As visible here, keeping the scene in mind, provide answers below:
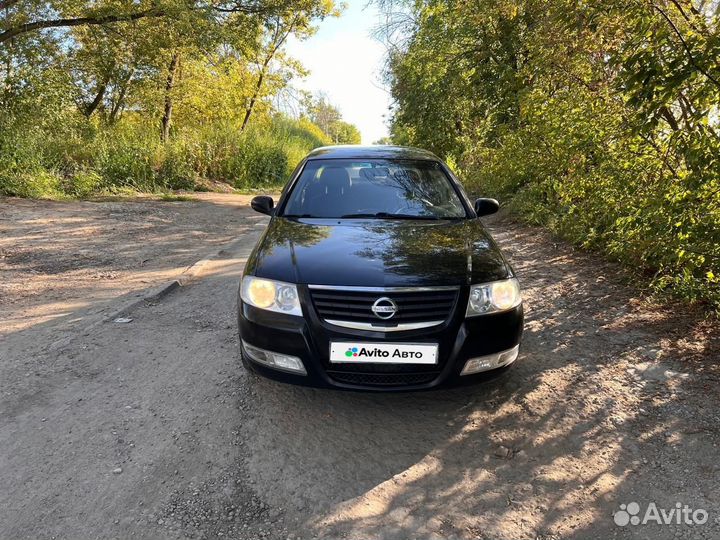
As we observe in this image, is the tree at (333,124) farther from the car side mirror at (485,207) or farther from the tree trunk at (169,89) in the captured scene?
the car side mirror at (485,207)

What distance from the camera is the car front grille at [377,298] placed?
8.38 feet

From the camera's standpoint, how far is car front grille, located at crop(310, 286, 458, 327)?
255 cm

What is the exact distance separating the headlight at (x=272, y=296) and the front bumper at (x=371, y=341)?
38mm

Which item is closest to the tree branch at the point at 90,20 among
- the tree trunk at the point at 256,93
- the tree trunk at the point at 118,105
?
the tree trunk at the point at 118,105

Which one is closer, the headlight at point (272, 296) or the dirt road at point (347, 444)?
the dirt road at point (347, 444)

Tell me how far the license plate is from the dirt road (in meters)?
0.51

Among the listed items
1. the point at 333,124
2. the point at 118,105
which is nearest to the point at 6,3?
the point at 118,105

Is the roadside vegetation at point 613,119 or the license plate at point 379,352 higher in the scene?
the roadside vegetation at point 613,119

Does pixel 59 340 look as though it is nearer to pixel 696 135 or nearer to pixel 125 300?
pixel 125 300

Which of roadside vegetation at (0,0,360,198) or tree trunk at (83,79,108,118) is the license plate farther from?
tree trunk at (83,79,108,118)

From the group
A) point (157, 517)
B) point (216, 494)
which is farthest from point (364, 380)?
point (157, 517)

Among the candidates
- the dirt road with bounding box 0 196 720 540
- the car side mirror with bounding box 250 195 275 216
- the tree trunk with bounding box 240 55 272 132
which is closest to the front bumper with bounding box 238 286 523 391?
the dirt road with bounding box 0 196 720 540

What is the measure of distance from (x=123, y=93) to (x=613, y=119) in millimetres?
18747

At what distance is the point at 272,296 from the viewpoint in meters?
2.72
